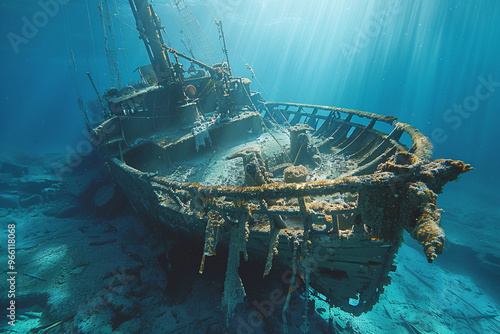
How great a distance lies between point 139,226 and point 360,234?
29.6 ft

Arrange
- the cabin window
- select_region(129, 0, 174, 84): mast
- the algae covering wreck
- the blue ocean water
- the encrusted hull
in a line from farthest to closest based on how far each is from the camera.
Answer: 1. the blue ocean water
2. select_region(129, 0, 174, 84): mast
3. the cabin window
4. the algae covering wreck
5. the encrusted hull

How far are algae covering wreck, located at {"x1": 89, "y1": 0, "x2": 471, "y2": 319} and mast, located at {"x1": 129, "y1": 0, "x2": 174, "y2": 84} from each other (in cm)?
7

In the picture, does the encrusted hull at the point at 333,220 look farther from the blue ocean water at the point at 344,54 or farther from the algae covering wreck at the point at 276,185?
the blue ocean water at the point at 344,54

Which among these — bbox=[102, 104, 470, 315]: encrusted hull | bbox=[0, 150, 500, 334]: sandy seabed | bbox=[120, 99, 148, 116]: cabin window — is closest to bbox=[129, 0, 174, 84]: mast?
bbox=[120, 99, 148, 116]: cabin window

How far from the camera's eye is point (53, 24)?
33.6m

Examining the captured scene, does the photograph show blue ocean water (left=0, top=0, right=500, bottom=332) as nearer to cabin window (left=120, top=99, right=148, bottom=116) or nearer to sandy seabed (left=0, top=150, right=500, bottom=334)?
cabin window (left=120, top=99, right=148, bottom=116)

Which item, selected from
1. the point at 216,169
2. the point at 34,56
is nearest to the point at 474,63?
the point at 216,169

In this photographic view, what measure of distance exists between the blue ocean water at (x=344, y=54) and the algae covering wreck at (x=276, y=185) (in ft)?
18.8

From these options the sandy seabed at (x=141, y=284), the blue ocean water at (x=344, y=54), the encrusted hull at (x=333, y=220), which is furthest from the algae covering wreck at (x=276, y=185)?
the blue ocean water at (x=344, y=54)

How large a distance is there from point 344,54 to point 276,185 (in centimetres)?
10994

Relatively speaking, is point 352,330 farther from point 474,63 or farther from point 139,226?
point 474,63

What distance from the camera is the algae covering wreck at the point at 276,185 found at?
272cm

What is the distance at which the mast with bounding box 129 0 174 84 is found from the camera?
11438 millimetres

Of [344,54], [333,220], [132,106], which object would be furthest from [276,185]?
[344,54]
